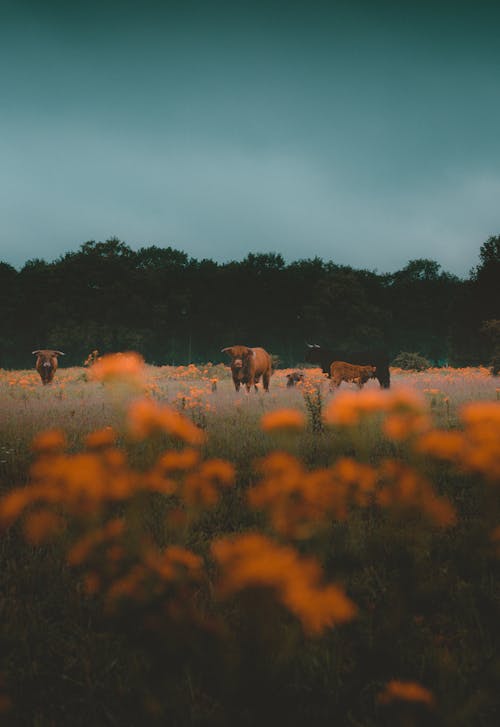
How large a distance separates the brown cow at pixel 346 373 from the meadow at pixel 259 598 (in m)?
8.19

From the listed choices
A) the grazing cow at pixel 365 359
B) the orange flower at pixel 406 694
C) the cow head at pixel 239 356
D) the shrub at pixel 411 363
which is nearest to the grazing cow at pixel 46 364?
the cow head at pixel 239 356

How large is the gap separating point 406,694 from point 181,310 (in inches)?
2061

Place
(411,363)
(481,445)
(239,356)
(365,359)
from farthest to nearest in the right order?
1. (411,363)
2. (365,359)
3. (239,356)
4. (481,445)

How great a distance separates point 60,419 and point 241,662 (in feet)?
20.1

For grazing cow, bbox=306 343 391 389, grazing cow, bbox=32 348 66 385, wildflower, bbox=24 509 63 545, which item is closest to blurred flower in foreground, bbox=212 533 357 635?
wildflower, bbox=24 509 63 545

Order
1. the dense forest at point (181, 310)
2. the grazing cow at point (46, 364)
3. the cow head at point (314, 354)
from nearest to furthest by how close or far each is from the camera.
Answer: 1. the cow head at point (314, 354)
2. the grazing cow at point (46, 364)
3. the dense forest at point (181, 310)

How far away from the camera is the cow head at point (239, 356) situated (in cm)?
1249

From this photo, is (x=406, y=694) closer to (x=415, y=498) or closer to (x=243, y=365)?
(x=415, y=498)

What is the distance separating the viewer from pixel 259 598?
1523 millimetres

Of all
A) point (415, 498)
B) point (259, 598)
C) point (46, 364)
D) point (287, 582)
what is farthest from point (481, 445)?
point (46, 364)

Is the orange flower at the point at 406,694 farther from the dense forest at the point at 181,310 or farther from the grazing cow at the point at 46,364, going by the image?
the dense forest at the point at 181,310

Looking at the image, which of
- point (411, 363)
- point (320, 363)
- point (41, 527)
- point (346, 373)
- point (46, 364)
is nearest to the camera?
point (41, 527)

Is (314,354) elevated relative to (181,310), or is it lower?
lower

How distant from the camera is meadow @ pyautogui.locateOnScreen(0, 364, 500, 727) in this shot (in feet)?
5.34
